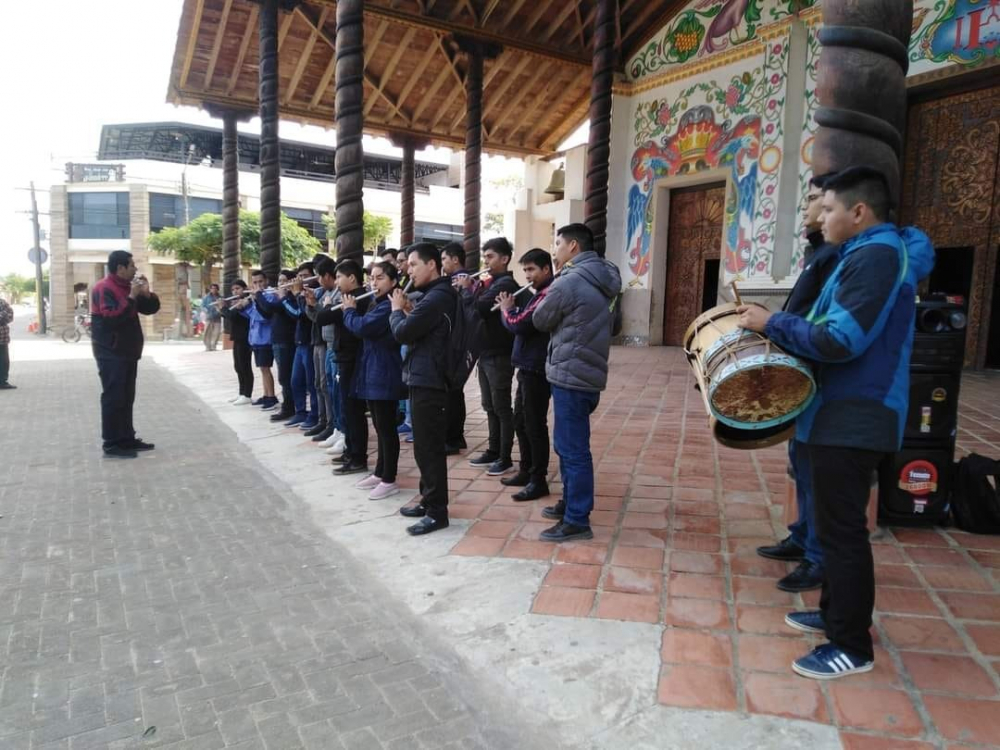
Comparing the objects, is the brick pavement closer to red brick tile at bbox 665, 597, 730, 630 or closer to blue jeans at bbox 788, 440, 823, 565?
red brick tile at bbox 665, 597, 730, 630

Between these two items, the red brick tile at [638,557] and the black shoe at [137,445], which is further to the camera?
the black shoe at [137,445]

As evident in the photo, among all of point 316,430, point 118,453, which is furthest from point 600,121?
point 118,453

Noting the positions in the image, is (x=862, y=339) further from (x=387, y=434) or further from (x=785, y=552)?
(x=387, y=434)

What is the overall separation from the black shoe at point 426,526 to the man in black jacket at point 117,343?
3508 mm

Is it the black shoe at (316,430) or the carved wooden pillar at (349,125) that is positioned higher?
the carved wooden pillar at (349,125)

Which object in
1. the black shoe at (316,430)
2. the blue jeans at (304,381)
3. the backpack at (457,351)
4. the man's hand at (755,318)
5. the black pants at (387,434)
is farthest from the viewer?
the blue jeans at (304,381)

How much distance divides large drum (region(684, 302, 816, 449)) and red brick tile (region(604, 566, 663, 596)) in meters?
0.90

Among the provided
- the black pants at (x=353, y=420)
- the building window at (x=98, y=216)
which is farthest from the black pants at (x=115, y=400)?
the building window at (x=98, y=216)

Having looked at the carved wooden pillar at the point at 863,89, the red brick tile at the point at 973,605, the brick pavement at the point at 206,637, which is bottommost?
the brick pavement at the point at 206,637

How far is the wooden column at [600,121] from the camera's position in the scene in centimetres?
903

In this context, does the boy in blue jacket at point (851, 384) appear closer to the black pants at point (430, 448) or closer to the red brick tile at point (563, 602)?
the red brick tile at point (563, 602)

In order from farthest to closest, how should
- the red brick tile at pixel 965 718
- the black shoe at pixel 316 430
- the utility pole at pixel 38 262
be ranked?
1. the utility pole at pixel 38 262
2. the black shoe at pixel 316 430
3. the red brick tile at pixel 965 718

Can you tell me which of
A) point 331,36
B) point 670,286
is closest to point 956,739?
point 670,286

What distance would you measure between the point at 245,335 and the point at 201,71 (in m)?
7.53
